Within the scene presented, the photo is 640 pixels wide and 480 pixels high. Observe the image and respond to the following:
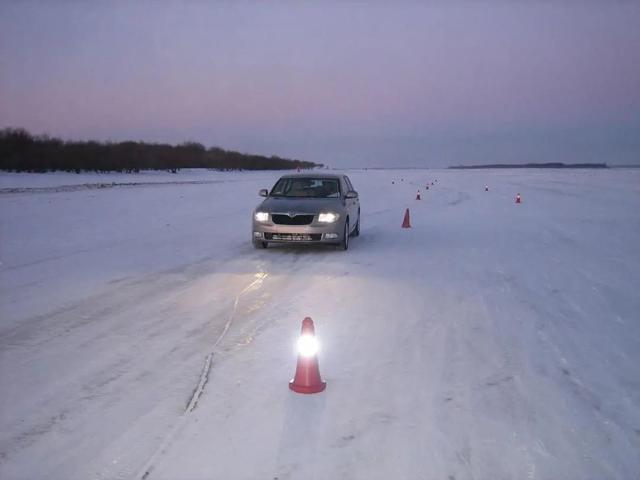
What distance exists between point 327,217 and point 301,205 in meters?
0.62

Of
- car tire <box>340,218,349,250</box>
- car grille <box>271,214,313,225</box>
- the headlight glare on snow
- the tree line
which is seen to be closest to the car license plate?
car grille <box>271,214,313,225</box>

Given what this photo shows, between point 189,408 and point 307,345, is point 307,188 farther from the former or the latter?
point 189,408

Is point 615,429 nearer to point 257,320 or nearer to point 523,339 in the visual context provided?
point 523,339

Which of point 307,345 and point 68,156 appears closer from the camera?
point 307,345

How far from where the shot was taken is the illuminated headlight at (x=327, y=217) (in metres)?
11.7

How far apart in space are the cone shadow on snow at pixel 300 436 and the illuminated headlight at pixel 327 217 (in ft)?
23.8

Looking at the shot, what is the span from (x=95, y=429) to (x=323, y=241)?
26.2ft

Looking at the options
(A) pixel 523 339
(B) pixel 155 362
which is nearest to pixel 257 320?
(B) pixel 155 362

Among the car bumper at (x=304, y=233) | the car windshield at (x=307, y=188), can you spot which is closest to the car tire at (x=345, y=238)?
the car bumper at (x=304, y=233)

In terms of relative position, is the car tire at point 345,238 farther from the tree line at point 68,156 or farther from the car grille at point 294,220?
the tree line at point 68,156

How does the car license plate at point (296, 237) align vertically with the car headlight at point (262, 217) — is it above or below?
below

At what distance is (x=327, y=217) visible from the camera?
11727mm

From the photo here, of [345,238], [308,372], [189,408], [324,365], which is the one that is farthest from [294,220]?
[189,408]

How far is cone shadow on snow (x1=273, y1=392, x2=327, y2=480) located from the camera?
3473mm
